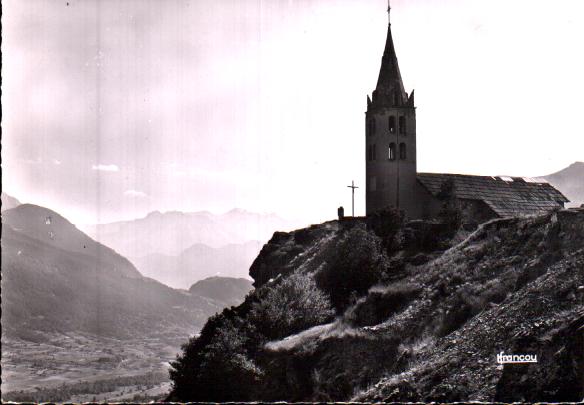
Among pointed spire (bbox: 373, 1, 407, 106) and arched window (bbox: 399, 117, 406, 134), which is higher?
pointed spire (bbox: 373, 1, 407, 106)

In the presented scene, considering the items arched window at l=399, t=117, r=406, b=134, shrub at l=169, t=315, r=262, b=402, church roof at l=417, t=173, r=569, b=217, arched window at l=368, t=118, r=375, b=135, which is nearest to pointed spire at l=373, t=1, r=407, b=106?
arched window at l=399, t=117, r=406, b=134

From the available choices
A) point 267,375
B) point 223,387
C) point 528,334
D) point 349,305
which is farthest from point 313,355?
point 528,334

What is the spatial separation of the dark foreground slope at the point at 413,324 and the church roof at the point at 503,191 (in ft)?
26.6

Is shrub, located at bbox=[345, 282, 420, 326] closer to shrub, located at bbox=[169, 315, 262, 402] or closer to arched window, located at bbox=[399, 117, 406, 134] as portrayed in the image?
shrub, located at bbox=[169, 315, 262, 402]

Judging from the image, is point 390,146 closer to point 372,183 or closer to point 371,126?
point 371,126

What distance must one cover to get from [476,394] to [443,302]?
13185 millimetres

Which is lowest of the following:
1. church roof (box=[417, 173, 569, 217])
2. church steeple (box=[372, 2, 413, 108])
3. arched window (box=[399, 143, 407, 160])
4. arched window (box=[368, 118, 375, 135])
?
church roof (box=[417, 173, 569, 217])

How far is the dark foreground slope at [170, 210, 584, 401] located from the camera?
15.5 m

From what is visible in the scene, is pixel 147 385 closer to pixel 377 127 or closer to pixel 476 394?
pixel 377 127

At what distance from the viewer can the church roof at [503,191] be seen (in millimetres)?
49656

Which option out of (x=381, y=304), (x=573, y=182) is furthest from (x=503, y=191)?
(x=573, y=182)

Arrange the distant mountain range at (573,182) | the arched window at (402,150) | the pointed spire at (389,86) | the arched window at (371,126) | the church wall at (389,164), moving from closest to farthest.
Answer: the church wall at (389,164) < the arched window at (402,150) < the pointed spire at (389,86) < the arched window at (371,126) < the distant mountain range at (573,182)

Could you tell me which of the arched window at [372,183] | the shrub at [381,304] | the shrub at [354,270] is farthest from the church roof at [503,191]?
the shrub at [381,304]

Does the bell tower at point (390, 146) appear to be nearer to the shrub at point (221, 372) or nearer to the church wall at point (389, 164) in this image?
the church wall at point (389, 164)
